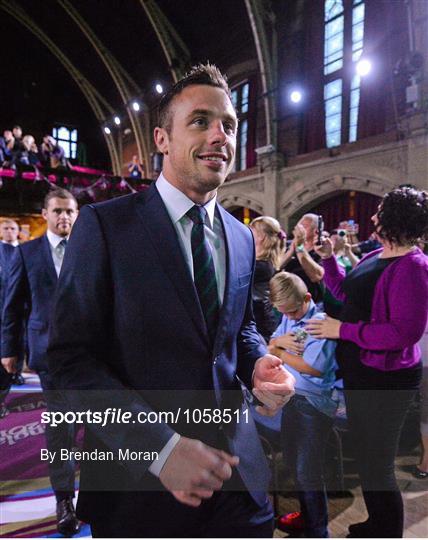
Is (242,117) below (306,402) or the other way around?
the other way around

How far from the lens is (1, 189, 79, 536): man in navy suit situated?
1.86 meters

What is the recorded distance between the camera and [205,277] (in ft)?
3.00

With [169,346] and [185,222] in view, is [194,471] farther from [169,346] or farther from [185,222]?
[185,222]

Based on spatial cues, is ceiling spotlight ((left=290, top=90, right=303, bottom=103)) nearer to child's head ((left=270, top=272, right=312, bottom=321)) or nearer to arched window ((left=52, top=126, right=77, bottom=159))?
child's head ((left=270, top=272, right=312, bottom=321))

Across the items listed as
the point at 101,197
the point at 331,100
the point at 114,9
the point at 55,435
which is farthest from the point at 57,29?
the point at 55,435

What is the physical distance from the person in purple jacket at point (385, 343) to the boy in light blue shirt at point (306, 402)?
13 centimetres

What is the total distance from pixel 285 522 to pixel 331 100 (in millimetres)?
8846

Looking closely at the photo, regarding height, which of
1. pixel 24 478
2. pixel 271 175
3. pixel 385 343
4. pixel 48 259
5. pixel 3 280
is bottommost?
pixel 24 478

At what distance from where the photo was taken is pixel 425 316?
145cm

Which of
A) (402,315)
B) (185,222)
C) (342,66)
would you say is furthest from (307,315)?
(342,66)

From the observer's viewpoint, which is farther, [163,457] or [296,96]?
[296,96]

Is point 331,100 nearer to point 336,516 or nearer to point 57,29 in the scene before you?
point 336,516

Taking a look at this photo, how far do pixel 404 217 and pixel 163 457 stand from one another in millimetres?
1375

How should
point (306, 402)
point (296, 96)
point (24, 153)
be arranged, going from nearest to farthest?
point (306, 402)
point (296, 96)
point (24, 153)
